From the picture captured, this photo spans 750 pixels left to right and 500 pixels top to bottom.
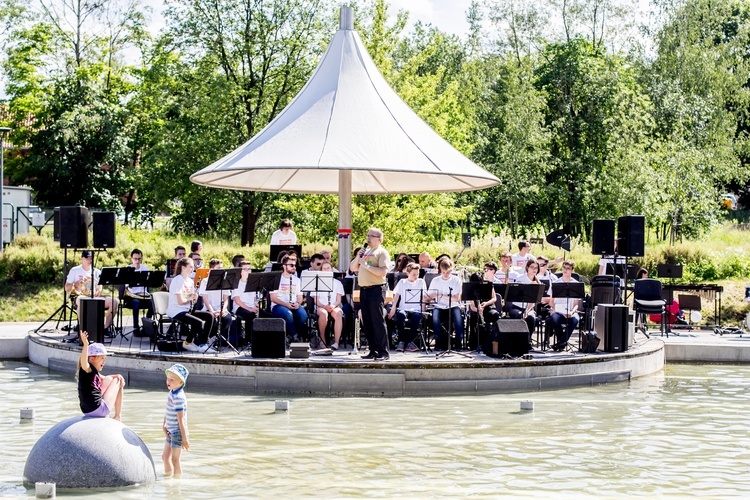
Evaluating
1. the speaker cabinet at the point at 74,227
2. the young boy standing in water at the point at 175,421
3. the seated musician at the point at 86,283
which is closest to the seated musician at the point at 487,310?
the seated musician at the point at 86,283

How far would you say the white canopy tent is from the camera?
1602 cm

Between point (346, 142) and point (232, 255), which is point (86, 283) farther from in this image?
point (232, 255)

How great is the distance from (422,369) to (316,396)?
Result: 1.49m

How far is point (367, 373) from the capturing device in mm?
13859

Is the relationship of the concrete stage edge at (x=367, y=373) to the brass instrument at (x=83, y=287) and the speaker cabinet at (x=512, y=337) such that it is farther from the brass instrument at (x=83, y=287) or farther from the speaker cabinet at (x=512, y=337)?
the brass instrument at (x=83, y=287)

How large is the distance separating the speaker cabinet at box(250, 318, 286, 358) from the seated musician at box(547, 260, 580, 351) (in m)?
4.24

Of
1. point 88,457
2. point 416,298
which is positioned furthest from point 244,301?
point 88,457

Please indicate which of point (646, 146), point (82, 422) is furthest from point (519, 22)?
point (82, 422)

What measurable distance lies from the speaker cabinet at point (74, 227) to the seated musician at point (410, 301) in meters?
5.26

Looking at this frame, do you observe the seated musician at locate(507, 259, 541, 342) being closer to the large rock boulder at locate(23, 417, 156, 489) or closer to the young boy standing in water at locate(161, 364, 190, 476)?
the young boy standing in water at locate(161, 364, 190, 476)

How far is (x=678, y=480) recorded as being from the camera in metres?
9.20

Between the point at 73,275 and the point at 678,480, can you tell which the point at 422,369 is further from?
the point at 73,275

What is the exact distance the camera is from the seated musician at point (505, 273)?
54.7 feet

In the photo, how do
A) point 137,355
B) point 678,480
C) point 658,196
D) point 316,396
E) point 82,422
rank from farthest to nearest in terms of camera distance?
point 658,196 < point 137,355 < point 316,396 < point 678,480 < point 82,422
